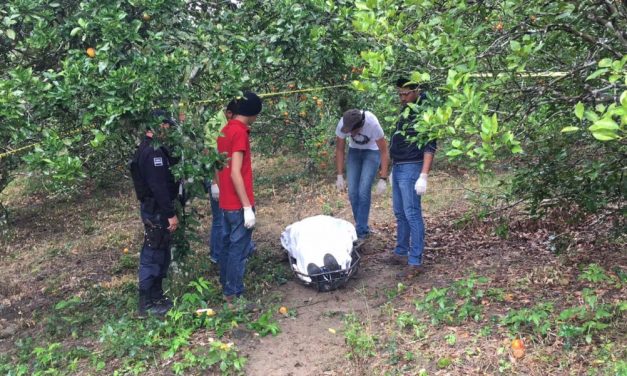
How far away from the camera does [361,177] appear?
6.16 meters

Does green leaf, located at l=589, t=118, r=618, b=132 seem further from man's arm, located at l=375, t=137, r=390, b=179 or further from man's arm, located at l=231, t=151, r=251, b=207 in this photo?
man's arm, located at l=375, t=137, r=390, b=179

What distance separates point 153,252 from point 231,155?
41.3 inches

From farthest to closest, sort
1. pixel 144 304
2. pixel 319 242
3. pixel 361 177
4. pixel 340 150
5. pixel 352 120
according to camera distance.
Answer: pixel 340 150, pixel 361 177, pixel 352 120, pixel 319 242, pixel 144 304

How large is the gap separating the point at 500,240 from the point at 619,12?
3219 mm

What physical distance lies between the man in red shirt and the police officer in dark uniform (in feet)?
1.43

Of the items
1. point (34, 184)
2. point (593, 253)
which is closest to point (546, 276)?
point (593, 253)

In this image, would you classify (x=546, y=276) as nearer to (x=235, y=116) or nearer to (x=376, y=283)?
(x=376, y=283)

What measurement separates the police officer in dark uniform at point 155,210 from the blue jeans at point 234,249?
0.47 metres

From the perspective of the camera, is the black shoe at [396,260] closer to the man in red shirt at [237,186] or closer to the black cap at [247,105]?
the man in red shirt at [237,186]

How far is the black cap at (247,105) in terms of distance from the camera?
4484 millimetres

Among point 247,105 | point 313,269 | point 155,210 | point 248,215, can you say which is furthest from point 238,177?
point 313,269

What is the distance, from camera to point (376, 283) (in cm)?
527

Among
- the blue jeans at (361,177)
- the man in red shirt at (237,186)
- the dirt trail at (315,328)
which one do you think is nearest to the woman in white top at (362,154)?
the blue jeans at (361,177)

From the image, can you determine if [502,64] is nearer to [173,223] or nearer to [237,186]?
[237,186]
